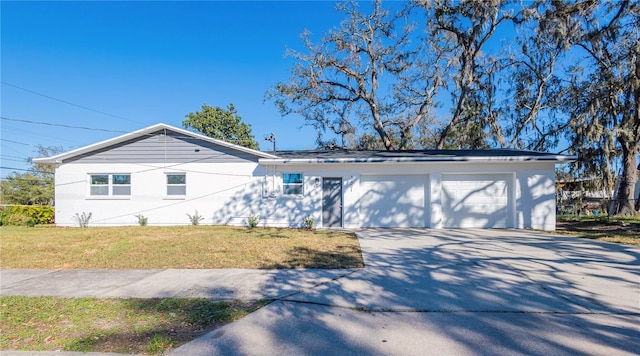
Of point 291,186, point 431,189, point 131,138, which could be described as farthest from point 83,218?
point 431,189

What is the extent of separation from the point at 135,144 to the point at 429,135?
21442 millimetres

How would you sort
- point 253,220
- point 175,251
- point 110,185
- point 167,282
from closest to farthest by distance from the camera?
point 167,282 → point 175,251 → point 253,220 → point 110,185

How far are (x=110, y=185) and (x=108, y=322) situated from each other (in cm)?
1145

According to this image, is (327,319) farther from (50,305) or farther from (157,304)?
(50,305)

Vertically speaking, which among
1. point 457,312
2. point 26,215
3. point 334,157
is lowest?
point 457,312

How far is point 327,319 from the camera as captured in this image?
367cm

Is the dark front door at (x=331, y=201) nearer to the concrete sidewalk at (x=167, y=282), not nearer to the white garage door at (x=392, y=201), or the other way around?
the white garage door at (x=392, y=201)

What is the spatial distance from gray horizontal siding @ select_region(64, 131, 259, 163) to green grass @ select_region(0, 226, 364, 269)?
14.0ft

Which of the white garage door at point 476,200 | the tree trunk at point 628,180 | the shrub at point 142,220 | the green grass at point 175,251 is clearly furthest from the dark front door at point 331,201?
the tree trunk at point 628,180

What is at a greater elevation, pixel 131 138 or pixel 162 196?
pixel 131 138

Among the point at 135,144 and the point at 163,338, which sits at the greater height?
the point at 135,144

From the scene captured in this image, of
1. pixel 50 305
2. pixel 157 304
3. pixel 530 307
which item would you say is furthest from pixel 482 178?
pixel 50 305

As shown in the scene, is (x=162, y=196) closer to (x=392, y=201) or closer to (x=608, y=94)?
(x=392, y=201)

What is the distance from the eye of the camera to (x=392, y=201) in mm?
12070
